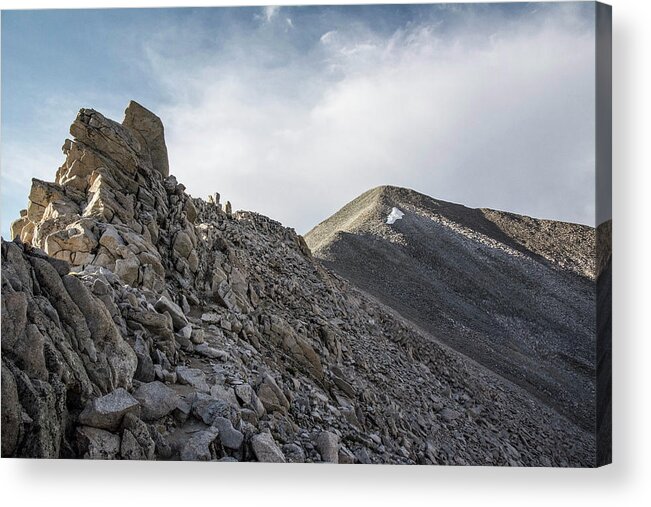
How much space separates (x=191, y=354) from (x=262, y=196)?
3.70m

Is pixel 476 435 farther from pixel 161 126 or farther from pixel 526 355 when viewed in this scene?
pixel 161 126

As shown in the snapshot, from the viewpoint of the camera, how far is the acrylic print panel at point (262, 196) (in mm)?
5727

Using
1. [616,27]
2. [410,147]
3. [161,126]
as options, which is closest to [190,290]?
[161,126]

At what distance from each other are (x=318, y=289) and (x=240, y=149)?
4.50 meters

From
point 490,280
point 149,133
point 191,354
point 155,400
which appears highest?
point 490,280

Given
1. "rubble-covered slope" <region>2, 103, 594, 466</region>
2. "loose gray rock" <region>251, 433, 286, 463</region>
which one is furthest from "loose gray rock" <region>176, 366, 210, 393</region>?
"loose gray rock" <region>251, 433, 286, 463</region>

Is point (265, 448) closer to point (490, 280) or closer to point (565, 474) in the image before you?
point (565, 474)

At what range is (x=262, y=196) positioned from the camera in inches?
379

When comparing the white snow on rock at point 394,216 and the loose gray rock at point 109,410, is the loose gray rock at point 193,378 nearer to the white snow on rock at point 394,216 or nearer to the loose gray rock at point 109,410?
the loose gray rock at point 109,410

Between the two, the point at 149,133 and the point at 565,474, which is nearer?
the point at 565,474

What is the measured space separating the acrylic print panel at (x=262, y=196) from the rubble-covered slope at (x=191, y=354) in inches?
1.3

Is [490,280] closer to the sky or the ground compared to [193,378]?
closer to the sky

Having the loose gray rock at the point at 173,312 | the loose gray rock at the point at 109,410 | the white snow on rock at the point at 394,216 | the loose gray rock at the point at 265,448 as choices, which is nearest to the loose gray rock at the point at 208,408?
the loose gray rock at the point at 265,448

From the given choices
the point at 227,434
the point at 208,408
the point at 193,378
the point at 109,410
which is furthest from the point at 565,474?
the point at 109,410
